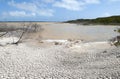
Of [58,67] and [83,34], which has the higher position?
[83,34]

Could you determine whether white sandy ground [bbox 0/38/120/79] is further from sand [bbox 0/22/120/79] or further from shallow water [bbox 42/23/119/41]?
shallow water [bbox 42/23/119/41]

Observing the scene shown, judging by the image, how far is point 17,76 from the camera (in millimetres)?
13531

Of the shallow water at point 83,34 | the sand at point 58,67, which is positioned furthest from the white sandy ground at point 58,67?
the shallow water at point 83,34

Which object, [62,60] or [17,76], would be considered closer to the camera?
[17,76]

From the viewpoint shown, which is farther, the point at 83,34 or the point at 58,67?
the point at 83,34

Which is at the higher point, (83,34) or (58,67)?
(83,34)

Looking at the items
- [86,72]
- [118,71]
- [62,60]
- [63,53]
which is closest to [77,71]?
[86,72]

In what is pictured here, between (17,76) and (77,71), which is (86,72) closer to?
(77,71)

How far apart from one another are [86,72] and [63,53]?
7.69 metres

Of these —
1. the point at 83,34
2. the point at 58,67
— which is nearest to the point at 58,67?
the point at 58,67

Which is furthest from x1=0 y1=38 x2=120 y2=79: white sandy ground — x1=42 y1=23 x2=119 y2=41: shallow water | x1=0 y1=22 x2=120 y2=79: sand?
x1=42 y1=23 x2=119 y2=41: shallow water

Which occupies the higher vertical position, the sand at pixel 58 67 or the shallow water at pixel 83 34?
the shallow water at pixel 83 34

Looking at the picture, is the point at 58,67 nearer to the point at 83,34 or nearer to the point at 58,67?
the point at 58,67

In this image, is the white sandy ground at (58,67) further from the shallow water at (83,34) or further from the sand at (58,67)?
the shallow water at (83,34)
